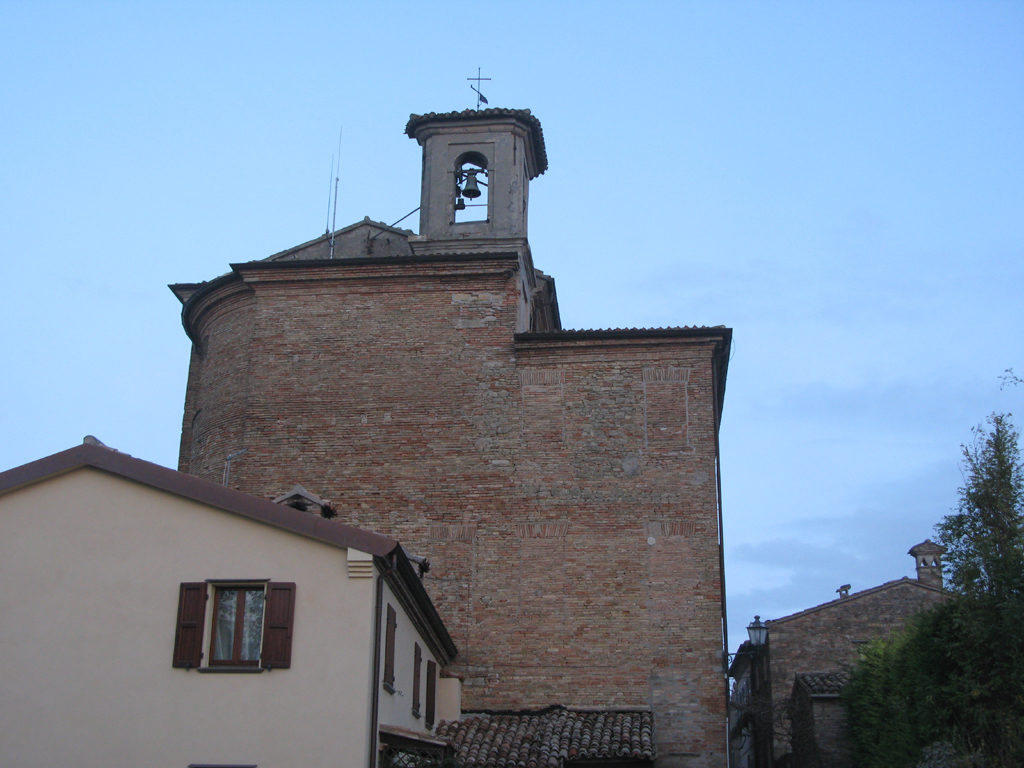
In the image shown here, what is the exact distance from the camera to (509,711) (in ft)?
62.4

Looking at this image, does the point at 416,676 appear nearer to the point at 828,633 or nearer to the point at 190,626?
the point at 190,626

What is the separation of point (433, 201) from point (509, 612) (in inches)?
353

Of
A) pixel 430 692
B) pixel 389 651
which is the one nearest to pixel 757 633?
pixel 430 692

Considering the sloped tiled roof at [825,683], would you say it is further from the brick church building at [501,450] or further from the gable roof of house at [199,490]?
the gable roof of house at [199,490]

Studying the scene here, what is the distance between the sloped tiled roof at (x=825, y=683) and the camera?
25156 mm

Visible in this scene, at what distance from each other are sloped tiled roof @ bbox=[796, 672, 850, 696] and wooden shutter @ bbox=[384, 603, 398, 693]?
45.2 ft

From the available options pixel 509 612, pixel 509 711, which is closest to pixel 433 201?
Result: pixel 509 612

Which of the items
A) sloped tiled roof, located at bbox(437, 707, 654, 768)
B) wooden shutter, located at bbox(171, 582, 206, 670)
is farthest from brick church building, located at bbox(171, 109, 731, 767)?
wooden shutter, located at bbox(171, 582, 206, 670)

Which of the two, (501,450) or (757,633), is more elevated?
(501,450)

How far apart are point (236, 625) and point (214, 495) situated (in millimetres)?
1653

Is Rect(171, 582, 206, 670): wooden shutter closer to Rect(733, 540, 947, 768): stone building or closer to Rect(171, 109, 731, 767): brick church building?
Rect(171, 109, 731, 767): brick church building

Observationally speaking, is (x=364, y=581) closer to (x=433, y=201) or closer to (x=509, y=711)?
(x=509, y=711)

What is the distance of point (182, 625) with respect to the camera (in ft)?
45.0

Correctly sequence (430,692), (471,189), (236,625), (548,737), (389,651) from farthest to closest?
(471,189) → (430,692) → (548,737) → (389,651) → (236,625)
